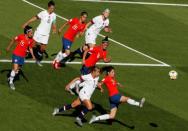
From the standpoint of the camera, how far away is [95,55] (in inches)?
890

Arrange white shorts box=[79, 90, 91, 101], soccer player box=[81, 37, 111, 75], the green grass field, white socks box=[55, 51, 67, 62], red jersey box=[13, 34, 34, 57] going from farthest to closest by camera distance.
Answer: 1. white socks box=[55, 51, 67, 62]
2. soccer player box=[81, 37, 111, 75]
3. red jersey box=[13, 34, 34, 57]
4. the green grass field
5. white shorts box=[79, 90, 91, 101]

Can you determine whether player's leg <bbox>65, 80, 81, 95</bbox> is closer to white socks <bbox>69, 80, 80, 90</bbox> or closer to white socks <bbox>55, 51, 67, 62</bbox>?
white socks <bbox>69, 80, 80, 90</bbox>

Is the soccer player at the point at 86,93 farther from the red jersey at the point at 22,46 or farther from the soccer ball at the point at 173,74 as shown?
the soccer ball at the point at 173,74

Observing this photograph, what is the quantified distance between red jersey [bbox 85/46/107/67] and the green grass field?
1178 mm

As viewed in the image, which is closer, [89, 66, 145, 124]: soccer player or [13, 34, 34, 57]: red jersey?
[89, 66, 145, 124]: soccer player

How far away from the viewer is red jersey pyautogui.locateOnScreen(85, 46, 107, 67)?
22.5 meters

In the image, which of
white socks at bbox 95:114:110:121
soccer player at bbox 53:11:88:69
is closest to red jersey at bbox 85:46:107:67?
soccer player at bbox 53:11:88:69

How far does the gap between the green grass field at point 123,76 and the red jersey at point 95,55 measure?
1178mm

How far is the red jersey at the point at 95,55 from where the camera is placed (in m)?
22.5

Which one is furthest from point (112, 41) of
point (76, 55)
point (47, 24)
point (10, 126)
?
point (10, 126)

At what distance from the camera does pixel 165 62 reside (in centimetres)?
2758

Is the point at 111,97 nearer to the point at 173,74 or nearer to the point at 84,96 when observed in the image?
the point at 84,96

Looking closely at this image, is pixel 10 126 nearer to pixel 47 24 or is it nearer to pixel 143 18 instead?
pixel 47 24

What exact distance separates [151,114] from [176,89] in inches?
133
